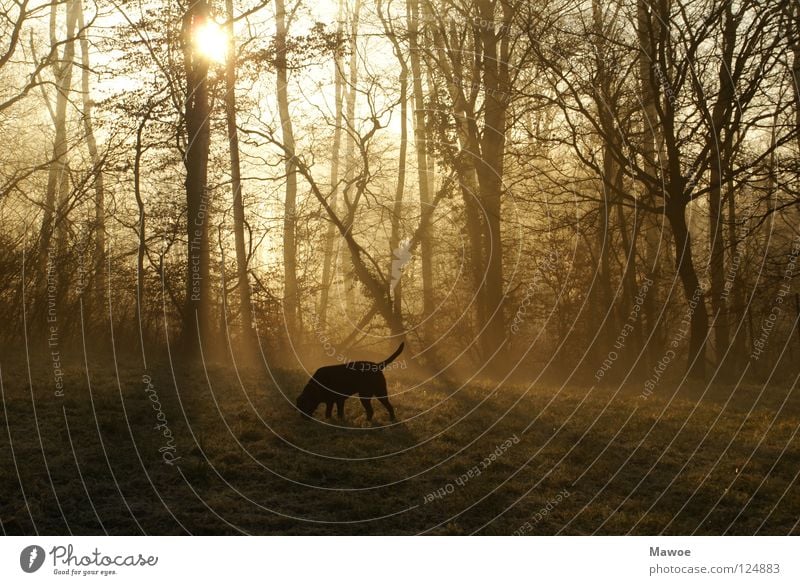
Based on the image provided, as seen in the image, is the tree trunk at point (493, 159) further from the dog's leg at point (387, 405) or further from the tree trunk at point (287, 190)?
the dog's leg at point (387, 405)

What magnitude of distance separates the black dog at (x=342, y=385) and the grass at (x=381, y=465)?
28 centimetres

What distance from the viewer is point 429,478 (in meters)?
10.0

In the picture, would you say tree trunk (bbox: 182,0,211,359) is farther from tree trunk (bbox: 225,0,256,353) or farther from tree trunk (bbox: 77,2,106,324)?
tree trunk (bbox: 77,2,106,324)

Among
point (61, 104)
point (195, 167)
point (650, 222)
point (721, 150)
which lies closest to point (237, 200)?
point (195, 167)

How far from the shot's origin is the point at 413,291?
2580 centimetres

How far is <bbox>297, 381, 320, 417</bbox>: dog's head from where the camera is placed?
476 inches

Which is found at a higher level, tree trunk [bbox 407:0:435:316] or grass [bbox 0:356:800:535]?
tree trunk [bbox 407:0:435:316]

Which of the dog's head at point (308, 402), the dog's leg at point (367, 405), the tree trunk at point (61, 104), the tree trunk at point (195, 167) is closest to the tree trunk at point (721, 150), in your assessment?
the dog's leg at point (367, 405)

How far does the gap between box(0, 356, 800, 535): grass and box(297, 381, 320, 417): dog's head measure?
176 millimetres

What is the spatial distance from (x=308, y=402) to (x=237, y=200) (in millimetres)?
9467

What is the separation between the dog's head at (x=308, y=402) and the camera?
39.6 feet

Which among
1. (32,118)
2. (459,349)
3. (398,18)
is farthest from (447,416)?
(32,118)
